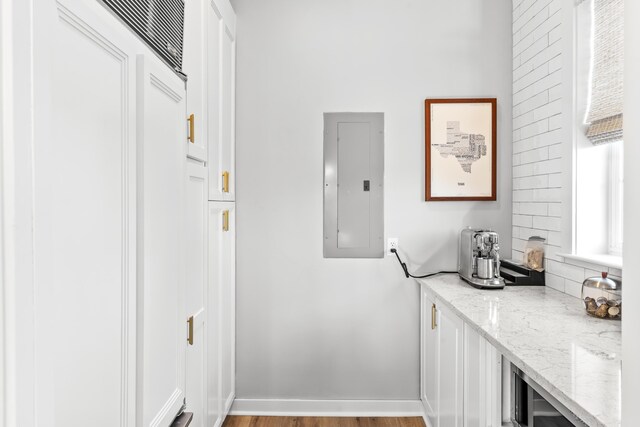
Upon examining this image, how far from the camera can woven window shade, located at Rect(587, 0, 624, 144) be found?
5.73 feet

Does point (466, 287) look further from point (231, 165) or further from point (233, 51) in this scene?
point (233, 51)

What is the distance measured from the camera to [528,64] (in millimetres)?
2352

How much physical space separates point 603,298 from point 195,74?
1.89 meters

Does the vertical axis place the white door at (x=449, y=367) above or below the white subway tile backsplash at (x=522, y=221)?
below

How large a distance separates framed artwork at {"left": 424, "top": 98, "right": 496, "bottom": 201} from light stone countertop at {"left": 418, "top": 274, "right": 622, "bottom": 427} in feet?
2.23

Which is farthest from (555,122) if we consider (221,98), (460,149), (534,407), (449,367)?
(221,98)

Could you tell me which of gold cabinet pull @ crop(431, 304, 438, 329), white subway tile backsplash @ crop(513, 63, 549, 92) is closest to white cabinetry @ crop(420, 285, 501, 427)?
gold cabinet pull @ crop(431, 304, 438, 329)

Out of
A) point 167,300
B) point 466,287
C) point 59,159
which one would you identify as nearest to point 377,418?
point 466,287

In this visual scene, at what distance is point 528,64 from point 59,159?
2.53 meters

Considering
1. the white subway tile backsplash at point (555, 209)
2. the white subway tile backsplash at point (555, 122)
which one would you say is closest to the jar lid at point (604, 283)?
the white subway tile backsplash at point (555, 209)

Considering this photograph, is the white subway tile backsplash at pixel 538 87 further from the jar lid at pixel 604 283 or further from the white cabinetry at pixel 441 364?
the white cabinetry at pixel 441 364

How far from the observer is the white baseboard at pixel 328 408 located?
2512 mm

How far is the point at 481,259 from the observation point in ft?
7.04

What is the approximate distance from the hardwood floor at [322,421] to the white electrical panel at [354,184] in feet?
3.33
